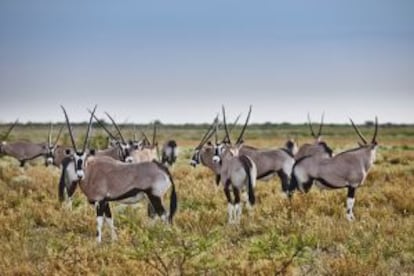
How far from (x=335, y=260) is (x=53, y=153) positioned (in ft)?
66.0

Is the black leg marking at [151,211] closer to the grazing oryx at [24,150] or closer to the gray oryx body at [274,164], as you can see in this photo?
the gray oryx body at [274,164]

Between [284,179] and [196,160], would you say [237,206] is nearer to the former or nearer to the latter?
[284,179]

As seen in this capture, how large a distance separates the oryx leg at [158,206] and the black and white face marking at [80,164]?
1.27 meters

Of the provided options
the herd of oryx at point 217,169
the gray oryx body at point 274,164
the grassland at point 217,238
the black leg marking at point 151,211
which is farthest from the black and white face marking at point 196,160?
the black leg marking at point 151,211

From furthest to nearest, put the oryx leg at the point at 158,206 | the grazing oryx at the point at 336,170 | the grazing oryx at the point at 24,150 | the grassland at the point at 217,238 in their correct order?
the grazing oryx at the point at 24,150 < the grazing oryx at the point at 336,170 < the oryx leg at the point at 158,206 < the grassland at the point at 217,238

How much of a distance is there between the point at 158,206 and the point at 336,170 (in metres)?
4.62

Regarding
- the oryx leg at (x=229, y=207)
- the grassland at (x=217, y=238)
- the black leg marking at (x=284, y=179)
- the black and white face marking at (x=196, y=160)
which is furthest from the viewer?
the black and white face marking at (x=196, y=160)

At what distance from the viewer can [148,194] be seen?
11.7 metres

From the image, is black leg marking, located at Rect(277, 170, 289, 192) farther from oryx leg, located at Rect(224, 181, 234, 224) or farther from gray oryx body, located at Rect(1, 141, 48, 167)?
gray oryx body, located at Rect(1, 141, 48, 167)

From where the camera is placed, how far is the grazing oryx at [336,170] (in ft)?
46.7

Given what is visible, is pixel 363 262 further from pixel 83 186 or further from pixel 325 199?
pixel 325 199

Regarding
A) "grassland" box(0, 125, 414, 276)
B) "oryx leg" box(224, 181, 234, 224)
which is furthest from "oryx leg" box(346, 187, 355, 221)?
"oryx leg" box(224, 181, 234, 224)

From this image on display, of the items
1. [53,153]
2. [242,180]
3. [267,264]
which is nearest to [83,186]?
[242,180]

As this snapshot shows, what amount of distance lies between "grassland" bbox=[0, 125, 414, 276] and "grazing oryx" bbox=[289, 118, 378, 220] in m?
0.44
